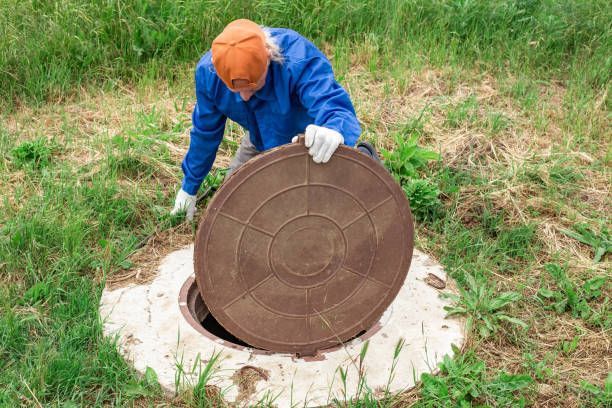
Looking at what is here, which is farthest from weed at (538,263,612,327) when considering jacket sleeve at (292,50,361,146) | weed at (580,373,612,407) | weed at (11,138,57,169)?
weed at (11,138,57,169)

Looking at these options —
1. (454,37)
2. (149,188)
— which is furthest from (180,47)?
(454,37)

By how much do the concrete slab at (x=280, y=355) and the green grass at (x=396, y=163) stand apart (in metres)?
0.07

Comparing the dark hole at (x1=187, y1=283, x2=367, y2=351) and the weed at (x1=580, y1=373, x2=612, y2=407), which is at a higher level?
the weed at (x1=580, y1=373, x2=612, y2=407)

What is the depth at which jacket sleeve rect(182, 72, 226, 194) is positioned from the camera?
334 cm

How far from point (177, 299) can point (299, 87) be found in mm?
1138

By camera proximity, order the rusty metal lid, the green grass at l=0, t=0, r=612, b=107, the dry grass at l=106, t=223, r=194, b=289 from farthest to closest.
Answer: the green grass at l=0, t=0, r=612, b=107 < the dry grass at l=106, t=223, r=194, b=289 < the rusty metal lid

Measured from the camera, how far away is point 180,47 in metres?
5.28

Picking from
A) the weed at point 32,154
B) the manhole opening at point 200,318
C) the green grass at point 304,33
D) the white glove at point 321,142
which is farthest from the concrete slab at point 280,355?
the green grass at point 304,33

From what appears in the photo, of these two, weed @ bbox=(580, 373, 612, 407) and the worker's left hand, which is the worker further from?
weed @ bbox=(580, 373, 612, 407)

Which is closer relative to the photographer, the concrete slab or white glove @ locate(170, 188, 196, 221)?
the concrete slab

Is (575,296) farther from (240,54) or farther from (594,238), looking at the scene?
(240,54)

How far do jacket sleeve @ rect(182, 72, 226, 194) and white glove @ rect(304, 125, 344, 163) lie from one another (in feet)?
2.85

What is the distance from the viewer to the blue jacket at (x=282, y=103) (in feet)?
9.80

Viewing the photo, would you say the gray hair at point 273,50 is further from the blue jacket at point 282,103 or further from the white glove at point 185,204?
the white glove at point 185,204
